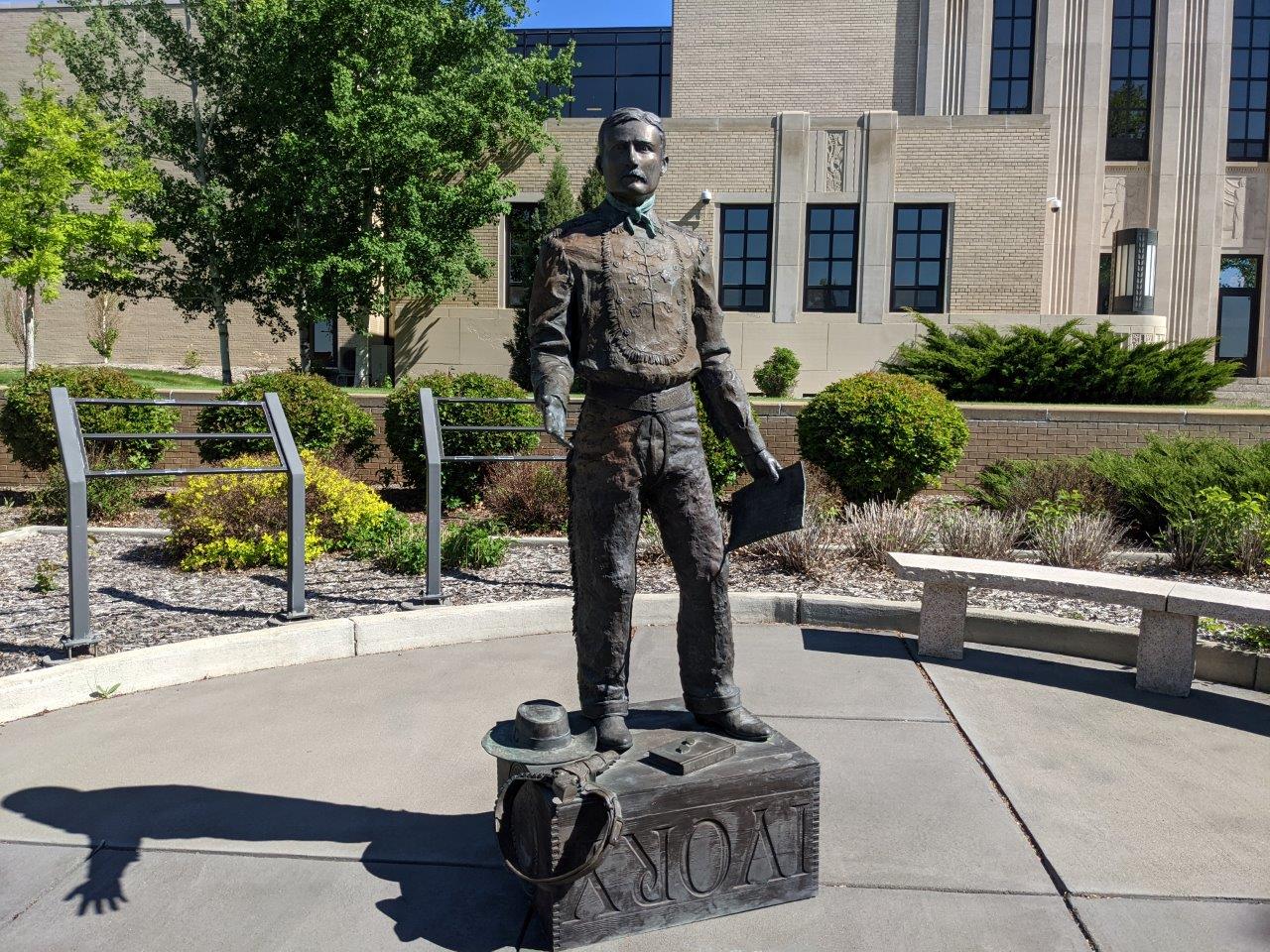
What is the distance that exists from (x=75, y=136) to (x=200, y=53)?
3487 millimetres

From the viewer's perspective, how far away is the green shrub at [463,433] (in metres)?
10.3

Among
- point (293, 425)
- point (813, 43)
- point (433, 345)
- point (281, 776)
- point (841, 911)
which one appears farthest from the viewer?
point (813, 43)

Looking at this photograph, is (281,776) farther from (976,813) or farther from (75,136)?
(75,136)

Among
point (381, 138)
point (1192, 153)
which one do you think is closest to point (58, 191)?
Result: point (381, 138)

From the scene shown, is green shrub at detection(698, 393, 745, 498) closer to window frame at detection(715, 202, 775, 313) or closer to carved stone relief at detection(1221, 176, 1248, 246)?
window frame at detection(715, 202, 775, 313)

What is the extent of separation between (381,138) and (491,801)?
16.3 meters

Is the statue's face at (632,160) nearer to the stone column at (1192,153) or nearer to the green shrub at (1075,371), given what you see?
the green shrub at (1075,371)

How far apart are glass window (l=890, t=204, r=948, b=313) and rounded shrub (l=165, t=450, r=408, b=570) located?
16.2 meters

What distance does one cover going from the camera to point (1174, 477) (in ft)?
29.2

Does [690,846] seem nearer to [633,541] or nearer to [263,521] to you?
[633,541]

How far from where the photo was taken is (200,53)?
20.5 m

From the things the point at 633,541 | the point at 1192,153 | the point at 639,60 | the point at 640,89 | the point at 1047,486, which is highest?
the point at 639,60

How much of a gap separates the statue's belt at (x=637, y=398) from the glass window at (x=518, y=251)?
19.5 m

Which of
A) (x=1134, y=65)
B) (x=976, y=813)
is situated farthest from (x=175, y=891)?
(x=1134, y=65)
